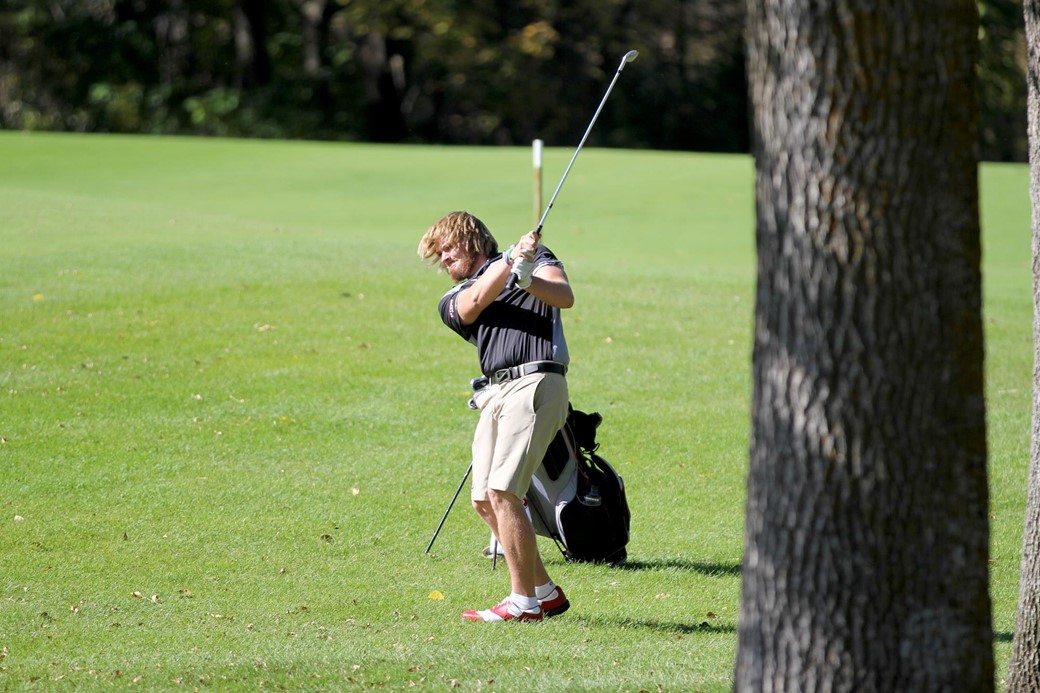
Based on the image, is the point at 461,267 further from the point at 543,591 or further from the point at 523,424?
the point at 543,591

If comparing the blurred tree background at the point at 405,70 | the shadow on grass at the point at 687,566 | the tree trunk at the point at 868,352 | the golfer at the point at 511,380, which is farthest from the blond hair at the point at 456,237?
the blurred tree background at the point at 405,70

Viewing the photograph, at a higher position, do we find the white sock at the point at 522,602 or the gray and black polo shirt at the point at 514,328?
the gray and black polo shirt at the point at 514,328

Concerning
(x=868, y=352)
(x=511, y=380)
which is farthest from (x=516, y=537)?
(x=868, y=352)

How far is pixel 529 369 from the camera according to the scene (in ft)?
18.8

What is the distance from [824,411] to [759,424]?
18 centimetres

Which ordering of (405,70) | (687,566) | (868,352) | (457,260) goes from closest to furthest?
(868,352), (457,260), (687,566), (405,70)

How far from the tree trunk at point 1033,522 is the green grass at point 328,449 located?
114cm

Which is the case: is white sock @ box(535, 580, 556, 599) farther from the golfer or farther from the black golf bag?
the black golf bag

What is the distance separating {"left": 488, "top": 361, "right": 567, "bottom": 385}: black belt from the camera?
5.74 metres

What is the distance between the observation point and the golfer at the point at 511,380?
573 cm

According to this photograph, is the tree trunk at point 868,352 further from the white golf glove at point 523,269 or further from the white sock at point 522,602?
the white sock at point 522,602

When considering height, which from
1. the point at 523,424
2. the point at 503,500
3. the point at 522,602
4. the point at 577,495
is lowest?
the point at 522,602

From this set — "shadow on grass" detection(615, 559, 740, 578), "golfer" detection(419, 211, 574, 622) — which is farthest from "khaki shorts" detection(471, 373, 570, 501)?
"shadow on grass" detection(615, 559, 740, 578)

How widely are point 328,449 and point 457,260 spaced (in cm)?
351
